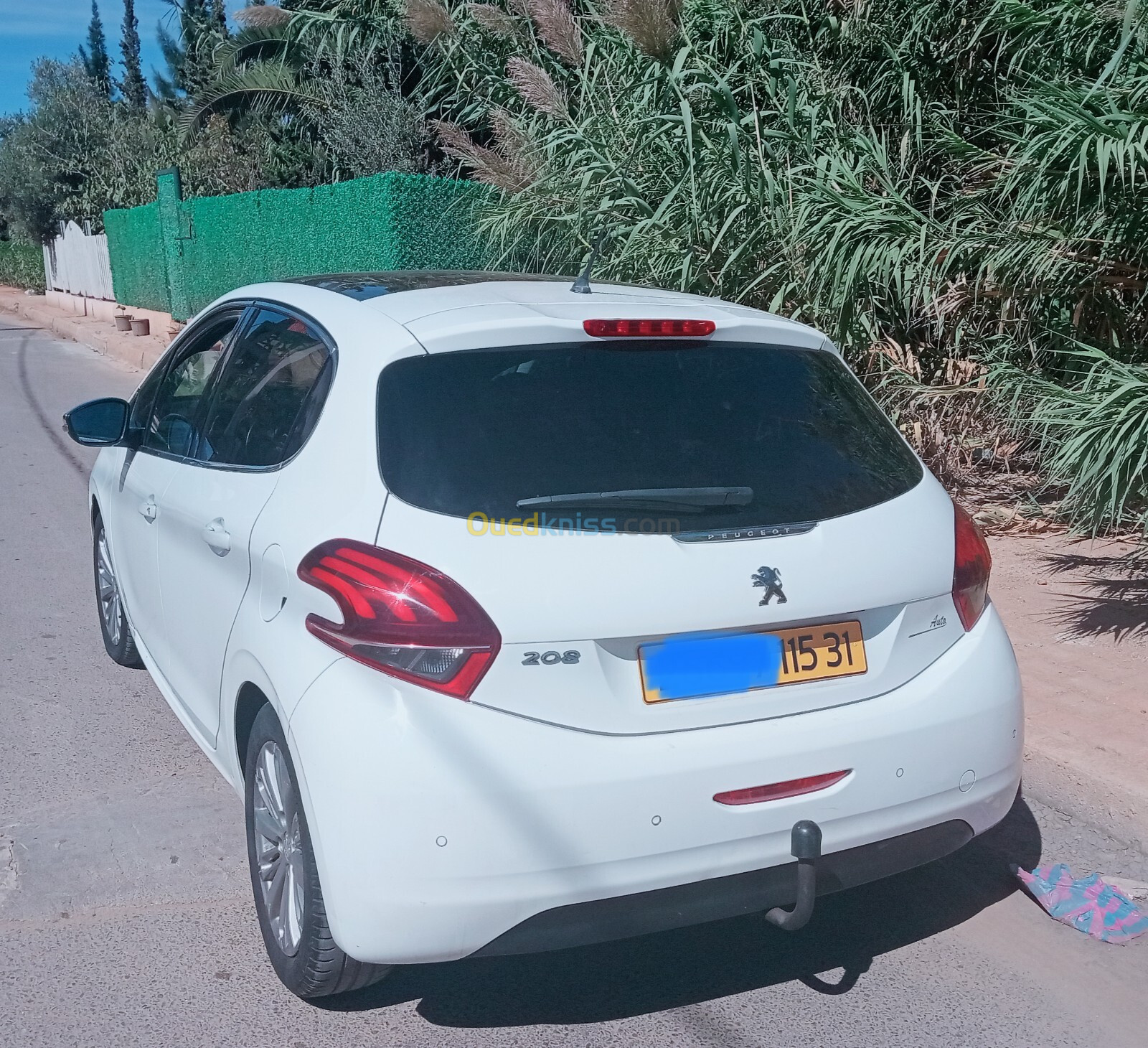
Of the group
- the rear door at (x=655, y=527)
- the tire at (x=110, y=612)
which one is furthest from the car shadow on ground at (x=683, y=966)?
the tire at (x=110, y=612)

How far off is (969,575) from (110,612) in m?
3.73

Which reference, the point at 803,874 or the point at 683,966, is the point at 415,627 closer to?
the point at 803,874

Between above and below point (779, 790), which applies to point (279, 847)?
below

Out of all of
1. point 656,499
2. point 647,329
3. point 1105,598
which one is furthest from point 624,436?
point 1105,598

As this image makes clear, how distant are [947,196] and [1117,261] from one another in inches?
77.0

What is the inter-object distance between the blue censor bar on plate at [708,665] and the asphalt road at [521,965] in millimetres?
847

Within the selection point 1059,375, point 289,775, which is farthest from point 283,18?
point 289,775

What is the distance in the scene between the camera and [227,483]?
325cm

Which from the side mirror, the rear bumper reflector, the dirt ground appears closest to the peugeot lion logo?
the rear bumper reflector

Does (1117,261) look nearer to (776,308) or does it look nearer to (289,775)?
(776,308)

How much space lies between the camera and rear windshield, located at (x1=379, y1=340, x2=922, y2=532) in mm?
2605

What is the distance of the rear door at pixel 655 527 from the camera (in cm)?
246

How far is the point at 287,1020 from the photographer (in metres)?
2.78

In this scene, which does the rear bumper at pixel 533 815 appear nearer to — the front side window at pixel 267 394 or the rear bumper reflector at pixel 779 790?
the rear bumper reflector at pixel 779 790
